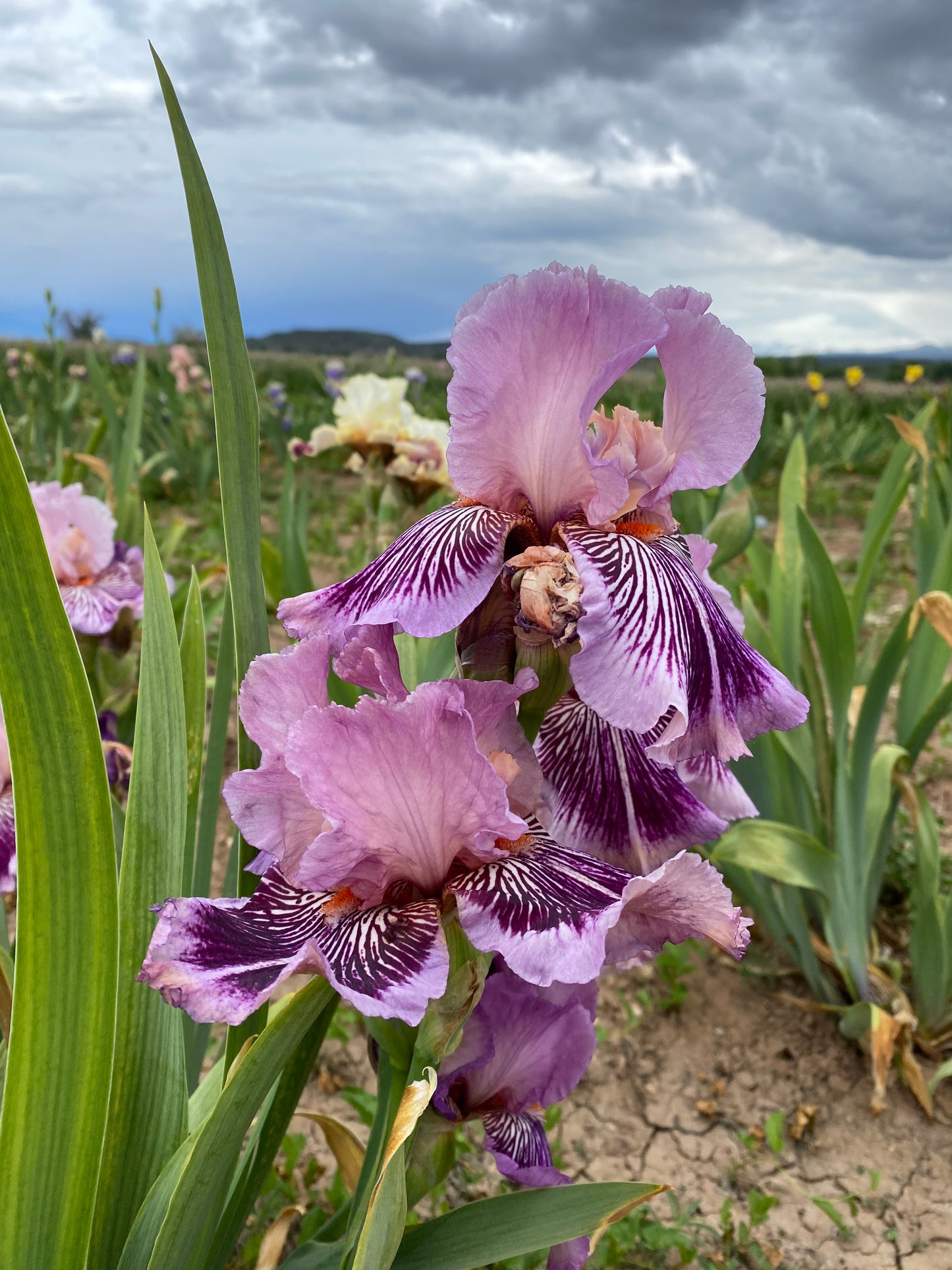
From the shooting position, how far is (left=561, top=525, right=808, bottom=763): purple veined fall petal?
0.67 metres

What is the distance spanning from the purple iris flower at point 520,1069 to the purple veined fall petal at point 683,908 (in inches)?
6.8

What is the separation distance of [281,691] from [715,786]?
42 centimetres

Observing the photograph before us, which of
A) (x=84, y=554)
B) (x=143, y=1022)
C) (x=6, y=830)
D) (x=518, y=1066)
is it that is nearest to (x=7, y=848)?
(x=6, y=830)

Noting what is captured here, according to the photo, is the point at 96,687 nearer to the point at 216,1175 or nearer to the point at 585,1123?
the point at 585,1123

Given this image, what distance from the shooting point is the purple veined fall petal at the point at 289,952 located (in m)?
0.63

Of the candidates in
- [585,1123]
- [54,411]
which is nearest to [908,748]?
[585,1123]

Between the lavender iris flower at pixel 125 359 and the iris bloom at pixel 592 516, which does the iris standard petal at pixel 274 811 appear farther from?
the lavender iris flower at pixel 125 359

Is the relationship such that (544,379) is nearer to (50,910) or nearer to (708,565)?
(708,565)

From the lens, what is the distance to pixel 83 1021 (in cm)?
73

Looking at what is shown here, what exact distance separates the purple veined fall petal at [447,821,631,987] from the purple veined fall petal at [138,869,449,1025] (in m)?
0.04

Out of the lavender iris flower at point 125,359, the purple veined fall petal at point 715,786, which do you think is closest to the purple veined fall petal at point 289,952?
the purple veined fall petal at point 715,786

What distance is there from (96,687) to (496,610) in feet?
5.95

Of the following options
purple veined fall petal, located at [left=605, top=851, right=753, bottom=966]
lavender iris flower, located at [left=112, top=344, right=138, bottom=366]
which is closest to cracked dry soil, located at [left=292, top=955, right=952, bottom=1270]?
purple veined fall petal, located at [left=605, top=851, right=753, bottom=966]

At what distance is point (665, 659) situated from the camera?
2.27 ft
